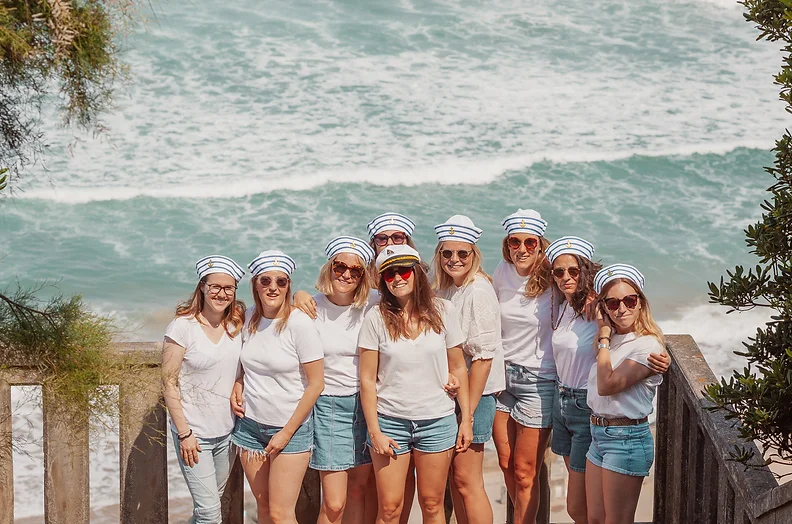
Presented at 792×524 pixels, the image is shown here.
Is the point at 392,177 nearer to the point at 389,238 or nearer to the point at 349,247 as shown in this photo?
the point at 389,238

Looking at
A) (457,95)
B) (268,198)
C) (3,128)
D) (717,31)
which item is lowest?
(3,128)

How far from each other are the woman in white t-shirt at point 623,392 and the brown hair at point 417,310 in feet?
2.51

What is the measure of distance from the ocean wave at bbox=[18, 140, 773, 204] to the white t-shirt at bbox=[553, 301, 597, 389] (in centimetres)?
1392

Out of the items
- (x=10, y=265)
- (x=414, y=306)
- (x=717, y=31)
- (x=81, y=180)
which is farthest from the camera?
(x=717, y=31)

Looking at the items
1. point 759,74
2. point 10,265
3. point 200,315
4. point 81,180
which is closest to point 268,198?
point 81,180

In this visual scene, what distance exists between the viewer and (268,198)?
18.5 metres

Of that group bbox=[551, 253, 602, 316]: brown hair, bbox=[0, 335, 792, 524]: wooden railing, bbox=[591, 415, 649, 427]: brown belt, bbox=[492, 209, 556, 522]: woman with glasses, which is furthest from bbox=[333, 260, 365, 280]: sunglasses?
bbox=[591, 415, 649, 427]: brown belt

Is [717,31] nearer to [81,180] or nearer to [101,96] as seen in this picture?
[81,180]

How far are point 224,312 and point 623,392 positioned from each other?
6.16ft

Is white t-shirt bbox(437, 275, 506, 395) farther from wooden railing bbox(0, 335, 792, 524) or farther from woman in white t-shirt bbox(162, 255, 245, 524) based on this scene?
woman in white t-shirt bbox(162, 255, 245, 524)

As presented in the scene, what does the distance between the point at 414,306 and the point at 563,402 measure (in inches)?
35.7

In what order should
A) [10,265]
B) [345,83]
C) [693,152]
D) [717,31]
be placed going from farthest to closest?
[717,31]
[345,83]
[693,152]
[10,265]

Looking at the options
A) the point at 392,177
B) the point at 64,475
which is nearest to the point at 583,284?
the point at 64,475

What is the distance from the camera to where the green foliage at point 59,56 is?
10.5ft
